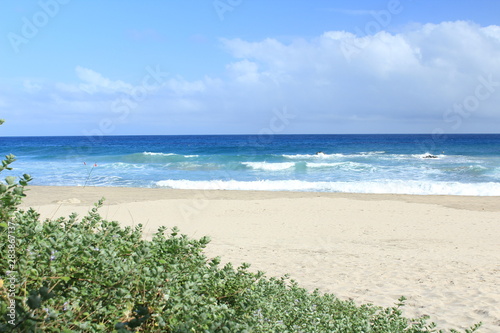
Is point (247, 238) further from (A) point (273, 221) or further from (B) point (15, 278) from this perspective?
(B) point (15, 278)

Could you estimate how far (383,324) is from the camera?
12.0ft

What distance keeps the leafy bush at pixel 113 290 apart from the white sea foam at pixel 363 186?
17388 mm

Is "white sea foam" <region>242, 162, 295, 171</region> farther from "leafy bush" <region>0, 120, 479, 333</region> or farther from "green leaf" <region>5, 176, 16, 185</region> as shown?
"green leaf" <region>5, 176, 16, 185</region>

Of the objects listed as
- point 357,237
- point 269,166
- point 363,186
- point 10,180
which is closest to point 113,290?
point 10,180

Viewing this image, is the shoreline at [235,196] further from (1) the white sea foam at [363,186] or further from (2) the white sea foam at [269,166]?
(2) the white sea foam at [269,166]

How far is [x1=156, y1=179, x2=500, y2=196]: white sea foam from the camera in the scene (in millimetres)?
20000

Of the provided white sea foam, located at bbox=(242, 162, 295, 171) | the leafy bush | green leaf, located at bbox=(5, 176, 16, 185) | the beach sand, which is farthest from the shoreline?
green leaf, located at bbox=(5, 176, 16, 185)

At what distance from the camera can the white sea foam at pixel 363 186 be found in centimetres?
2000

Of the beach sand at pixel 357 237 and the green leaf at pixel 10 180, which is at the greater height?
the green leaf at pixel 10 180

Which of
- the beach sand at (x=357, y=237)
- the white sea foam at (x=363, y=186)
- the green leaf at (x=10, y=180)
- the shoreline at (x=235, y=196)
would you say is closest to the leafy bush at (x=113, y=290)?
the green leaf at (x=10, y=180)

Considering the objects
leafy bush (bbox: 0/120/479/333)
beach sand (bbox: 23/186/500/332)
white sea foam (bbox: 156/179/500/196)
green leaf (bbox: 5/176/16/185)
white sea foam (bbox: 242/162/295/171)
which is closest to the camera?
leafy bush (bbox: 0/120/479/333)

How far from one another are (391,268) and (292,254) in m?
1.79

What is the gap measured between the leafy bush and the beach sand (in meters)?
2.79

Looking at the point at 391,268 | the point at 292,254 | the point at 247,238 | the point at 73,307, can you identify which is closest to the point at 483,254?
the point at 391,268
